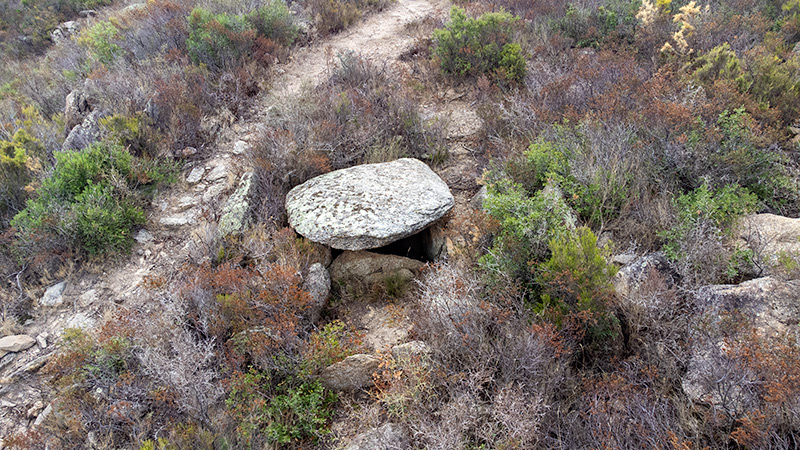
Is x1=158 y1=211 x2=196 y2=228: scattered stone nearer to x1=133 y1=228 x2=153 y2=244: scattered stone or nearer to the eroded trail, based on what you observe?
x1=133 y1=228 x2=153 y2=244: scattered stone

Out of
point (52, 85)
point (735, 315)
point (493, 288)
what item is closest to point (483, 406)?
point (493, 288)

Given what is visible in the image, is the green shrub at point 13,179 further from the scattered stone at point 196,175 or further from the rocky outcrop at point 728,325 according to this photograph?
the rocky outcrop at point 728,325

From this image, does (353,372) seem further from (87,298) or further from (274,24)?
(274,24)

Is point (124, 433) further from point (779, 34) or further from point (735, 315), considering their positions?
point (779, 34)

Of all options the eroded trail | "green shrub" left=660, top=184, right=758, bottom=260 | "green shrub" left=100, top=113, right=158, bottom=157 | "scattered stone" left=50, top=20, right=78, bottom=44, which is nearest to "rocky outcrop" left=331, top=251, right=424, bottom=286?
"green shrub" left=660, top=184, right=758, bottom=260

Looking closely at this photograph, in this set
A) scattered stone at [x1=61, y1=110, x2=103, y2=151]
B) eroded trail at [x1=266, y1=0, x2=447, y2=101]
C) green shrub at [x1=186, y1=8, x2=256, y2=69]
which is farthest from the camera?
eroded trail at [x1=266, y1=0, x2=447, y2=101]

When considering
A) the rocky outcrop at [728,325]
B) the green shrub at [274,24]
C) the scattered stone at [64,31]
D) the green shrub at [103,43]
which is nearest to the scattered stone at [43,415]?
the rocky outcrop at [728,325]

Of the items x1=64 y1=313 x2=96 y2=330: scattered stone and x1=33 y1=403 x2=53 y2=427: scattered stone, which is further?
x1=64 y1=313 x2=96 y2=330: scattered stone
